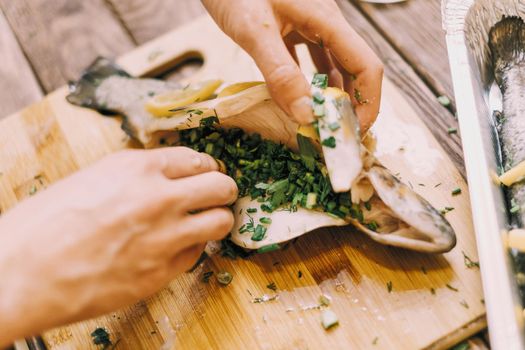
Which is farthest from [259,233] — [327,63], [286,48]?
[327,63]

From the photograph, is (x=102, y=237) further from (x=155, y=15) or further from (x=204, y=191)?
(x=155, y=15)

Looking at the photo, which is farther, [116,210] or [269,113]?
[269,113]

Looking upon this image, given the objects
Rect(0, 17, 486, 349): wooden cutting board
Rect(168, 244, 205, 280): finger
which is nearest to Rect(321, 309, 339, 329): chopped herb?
Rect(0, 17, 486, 349): wooden cutting board

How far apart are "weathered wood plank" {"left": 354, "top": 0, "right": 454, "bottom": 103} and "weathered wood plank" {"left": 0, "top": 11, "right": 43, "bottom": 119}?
4.76 feet

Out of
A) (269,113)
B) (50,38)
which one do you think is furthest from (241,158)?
(50,38)

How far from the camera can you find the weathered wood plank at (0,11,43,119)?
226 centimetres

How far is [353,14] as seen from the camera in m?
2.21

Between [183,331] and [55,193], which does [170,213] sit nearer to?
[55,193]

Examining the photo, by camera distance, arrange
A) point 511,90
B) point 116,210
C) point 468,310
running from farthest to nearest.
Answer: point 511,90 → point 468,310 → point 116,210

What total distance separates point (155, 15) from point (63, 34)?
429 millimetres

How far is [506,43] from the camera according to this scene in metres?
1.77

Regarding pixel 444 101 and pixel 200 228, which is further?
pixel 444 101

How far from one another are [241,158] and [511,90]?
893 millimetres

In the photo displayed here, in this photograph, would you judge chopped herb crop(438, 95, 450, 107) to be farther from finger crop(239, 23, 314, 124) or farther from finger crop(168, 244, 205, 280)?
finger crop(168, 244, 205, 280)
